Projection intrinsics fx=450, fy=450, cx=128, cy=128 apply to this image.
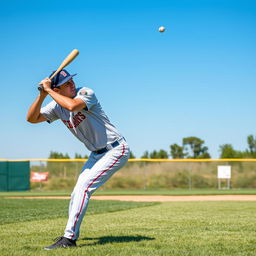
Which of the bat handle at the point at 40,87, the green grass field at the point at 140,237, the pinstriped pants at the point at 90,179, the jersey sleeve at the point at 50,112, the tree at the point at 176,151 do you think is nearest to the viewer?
the green grass field at the point at 140,237

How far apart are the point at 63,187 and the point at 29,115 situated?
22.3m

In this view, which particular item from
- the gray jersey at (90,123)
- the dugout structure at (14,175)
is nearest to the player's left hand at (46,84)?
the gray jersey at (90,123)

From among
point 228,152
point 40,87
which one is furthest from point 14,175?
point 228,152

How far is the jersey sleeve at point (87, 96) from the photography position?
15.3ft

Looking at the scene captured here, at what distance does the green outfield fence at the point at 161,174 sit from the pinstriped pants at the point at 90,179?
70.2ft

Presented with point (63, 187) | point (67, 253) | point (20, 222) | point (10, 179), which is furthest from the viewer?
point (63, 187)

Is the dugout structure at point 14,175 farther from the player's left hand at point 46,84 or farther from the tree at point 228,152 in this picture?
the tree at point 228,152

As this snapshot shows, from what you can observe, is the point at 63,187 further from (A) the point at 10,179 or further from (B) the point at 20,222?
(B) the point at 20,222

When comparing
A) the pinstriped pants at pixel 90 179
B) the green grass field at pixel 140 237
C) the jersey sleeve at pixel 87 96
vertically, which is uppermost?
the jersey sleeve at pixel 87 96

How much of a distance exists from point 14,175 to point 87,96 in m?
21.5

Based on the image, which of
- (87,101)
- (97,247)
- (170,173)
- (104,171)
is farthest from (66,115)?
(170,173)

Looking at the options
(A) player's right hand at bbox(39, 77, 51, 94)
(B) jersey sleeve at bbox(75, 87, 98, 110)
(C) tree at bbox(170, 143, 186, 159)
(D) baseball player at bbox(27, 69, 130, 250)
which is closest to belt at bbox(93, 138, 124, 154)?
(D) baseball player at bbox(27, 69, 130, 250)

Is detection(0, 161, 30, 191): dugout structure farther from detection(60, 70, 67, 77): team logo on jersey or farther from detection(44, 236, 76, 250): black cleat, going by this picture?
detection(60, 70, 67, 77): team logo on jersey

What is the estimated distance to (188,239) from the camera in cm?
525
